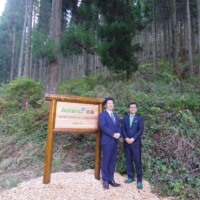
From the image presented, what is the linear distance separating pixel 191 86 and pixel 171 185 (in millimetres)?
5177

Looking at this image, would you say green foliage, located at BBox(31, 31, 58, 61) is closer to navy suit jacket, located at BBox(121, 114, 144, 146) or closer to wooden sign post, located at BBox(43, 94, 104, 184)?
wooden sign post, located at BBox(43, 94, 104, 184)

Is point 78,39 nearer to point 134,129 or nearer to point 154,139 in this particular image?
point 154,139

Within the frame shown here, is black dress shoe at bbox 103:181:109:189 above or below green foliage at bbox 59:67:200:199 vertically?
below

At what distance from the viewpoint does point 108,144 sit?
391cm

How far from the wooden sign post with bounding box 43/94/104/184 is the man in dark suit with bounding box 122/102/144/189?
0.61 metres

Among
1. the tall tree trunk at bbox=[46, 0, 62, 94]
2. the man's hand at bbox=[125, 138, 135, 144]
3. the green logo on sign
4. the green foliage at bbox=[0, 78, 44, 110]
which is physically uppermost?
the tall tree trunk at bbox=[46, 0, 62, 94]

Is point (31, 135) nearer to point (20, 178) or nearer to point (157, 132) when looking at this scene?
point (20, 178)

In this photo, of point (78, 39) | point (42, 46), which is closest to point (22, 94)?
point (42, 46)

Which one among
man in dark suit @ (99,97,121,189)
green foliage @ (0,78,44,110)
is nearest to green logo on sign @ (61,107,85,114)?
man in dark suit @ (99,97,121,189)

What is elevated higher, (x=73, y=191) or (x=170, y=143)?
(x=170, y=143)

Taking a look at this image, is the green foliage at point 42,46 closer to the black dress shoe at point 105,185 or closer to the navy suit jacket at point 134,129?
the navy suit jacket at point 134,129

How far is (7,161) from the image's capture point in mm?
5484

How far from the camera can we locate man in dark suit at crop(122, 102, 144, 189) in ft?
13.3

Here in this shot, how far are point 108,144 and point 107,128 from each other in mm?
311
